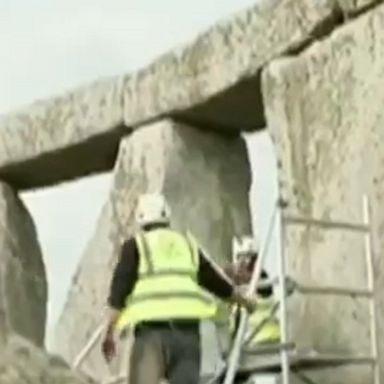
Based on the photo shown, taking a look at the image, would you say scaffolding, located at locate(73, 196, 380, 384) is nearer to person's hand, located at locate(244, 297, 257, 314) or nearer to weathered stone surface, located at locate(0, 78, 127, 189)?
person's hand, located at locate(244, 297, 257, 314)

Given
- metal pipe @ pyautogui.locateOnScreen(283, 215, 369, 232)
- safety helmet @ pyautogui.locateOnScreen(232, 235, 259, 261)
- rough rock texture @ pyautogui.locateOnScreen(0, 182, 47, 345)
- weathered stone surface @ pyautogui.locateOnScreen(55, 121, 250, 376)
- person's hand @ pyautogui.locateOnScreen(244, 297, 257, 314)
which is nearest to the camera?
person's hand @ pyautogui.locateOnScreen(244, 297, 257, 314)

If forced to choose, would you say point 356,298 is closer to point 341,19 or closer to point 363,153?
point 363,153

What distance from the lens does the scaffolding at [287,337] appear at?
591 cm

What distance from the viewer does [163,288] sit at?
5.23 metres

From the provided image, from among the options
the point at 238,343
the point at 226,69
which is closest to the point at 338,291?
the point at 238,343

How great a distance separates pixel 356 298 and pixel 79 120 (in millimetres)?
3661

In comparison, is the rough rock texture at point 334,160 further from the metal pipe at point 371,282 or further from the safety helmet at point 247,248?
the safety helmet at point 247,248

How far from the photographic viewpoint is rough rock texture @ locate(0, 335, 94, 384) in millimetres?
2172

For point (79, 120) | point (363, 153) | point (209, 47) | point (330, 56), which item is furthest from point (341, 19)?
point (79, 120)

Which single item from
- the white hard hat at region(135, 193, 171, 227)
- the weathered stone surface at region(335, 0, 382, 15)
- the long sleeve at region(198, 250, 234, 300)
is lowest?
the long sleeve at region(198, 250, 234, 300)

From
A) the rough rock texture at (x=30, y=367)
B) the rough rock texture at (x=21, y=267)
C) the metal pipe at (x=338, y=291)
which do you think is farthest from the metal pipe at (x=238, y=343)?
the rough rock texture at (x=21, y=267)

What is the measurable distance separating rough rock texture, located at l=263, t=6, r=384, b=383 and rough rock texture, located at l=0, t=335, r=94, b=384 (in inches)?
159

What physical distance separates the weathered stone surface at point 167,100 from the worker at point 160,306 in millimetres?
2260

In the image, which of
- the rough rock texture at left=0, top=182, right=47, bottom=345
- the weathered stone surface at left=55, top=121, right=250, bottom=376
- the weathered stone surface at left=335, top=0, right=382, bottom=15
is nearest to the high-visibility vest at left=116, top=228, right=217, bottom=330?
the weathered stone surface at left=335, top=0, right=382, bottom=15
